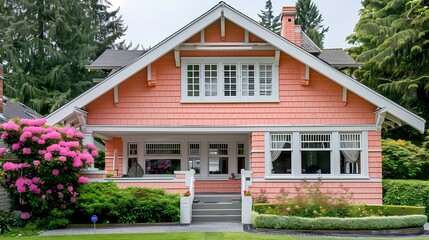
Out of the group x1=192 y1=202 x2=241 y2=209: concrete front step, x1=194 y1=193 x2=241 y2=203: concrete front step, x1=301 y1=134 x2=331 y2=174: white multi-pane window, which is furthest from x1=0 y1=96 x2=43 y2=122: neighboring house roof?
x1=301 y1=134 x2=331 y2=174: white multi-pane window

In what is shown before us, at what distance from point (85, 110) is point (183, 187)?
4.56 meters

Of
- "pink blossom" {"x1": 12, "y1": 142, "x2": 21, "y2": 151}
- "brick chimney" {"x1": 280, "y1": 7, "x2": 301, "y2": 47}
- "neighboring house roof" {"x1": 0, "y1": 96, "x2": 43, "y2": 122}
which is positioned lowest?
"pink blossom" {"x1": 12, "y1": 142, "x2": 21, "y2": 151}

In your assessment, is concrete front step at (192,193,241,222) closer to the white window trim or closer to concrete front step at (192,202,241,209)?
concrete front step at (192,202,241,209)

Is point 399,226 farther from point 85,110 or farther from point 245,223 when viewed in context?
point 85,110

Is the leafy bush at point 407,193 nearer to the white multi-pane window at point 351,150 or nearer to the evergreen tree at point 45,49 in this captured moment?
the white multi-pane window at point 351,150

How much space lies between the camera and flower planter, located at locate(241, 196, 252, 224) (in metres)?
16.7

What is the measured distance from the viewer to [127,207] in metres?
16.4

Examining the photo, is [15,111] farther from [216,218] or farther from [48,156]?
[216,218]

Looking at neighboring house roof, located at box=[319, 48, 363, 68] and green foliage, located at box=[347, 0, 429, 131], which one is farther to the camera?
green foliage, located at box=[347, 0, 429, 131]

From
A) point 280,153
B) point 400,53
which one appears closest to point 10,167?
point 280,153

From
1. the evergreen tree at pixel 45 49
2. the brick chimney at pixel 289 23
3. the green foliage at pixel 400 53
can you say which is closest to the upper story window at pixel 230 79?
the brick chimney at pixel 289 23

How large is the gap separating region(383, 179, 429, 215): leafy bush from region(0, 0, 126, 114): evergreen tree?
1015 inches

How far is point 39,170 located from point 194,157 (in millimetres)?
7001

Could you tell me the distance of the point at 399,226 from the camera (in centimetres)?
1508
